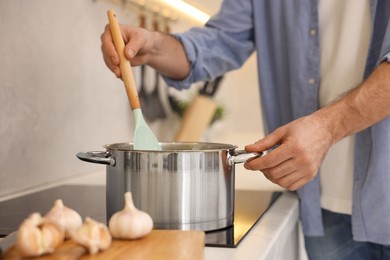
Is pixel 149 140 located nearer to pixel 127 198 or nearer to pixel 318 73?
pixel 127 198

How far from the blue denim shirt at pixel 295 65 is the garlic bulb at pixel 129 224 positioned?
0.44 m

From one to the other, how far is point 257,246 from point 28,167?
0.54m

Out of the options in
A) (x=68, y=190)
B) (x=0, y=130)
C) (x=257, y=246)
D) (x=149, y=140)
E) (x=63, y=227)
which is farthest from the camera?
(x=68, y=190)

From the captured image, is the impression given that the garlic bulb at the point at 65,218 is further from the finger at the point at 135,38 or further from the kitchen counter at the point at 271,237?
the finger at the point at 135,38

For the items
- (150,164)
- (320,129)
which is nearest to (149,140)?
(150,164)

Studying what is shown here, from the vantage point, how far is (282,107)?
1.01m

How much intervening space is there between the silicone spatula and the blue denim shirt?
0.82 ft

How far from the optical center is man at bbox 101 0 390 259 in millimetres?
753

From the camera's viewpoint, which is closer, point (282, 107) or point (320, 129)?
point (320, 129)

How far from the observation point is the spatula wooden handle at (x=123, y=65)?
0.74 m

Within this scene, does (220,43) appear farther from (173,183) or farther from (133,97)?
(173,183)

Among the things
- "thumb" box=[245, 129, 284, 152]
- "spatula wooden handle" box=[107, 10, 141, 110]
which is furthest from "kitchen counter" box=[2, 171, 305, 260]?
"spatula wooden handle" box=[107, 10, 141, 110]

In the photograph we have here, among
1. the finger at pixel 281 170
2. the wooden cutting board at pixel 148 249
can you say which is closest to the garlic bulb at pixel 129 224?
the wooden cutting board at pixel 148 249

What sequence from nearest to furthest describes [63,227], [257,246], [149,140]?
[63,227]
[257,246]
[149,140]
